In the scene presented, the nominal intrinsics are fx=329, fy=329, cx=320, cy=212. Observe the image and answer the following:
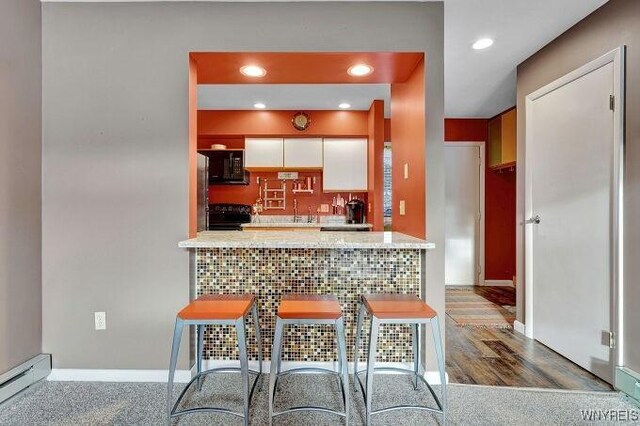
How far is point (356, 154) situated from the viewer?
4.50 meters

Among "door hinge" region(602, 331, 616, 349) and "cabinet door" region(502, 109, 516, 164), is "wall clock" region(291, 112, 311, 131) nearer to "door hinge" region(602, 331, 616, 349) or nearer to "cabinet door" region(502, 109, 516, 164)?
"cabinet door" region(502, 109, 516, 164)

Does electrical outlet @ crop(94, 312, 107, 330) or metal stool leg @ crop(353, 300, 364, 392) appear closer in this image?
metal stool leg @ crop(353, 300, 364, 392)

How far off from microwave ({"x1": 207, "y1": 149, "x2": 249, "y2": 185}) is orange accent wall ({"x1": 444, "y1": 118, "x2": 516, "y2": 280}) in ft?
10.0

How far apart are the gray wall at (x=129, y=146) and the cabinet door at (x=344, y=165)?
7.69 feet

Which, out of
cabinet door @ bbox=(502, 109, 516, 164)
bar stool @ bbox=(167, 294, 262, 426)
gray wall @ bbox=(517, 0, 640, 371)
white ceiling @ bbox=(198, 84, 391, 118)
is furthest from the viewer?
cabinet door @ bbox=(502, 109, 516, 164)

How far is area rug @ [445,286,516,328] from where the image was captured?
334cm

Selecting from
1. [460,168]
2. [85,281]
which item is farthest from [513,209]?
[85,281]

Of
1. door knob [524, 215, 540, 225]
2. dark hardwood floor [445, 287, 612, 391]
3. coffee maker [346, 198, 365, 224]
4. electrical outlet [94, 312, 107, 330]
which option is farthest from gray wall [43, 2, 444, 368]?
coffee maker [346, 198, 365, 224]

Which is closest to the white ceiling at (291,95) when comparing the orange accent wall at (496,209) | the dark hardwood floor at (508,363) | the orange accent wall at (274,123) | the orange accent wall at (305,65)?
the orange accent wall at (274,123)

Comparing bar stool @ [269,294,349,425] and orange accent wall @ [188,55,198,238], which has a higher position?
orange accent wall @ [188,55,198,238]

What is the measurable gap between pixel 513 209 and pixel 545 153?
7.77ft

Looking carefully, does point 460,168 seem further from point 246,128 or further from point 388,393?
point 388,393

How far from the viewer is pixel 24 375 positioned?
2.00m

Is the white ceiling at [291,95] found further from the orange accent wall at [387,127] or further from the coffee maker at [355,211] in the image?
the coffee maker at [355,211]
